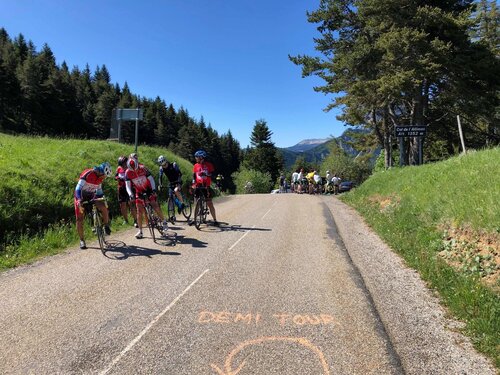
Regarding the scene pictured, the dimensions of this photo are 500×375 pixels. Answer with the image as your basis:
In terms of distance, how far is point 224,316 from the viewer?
203 inches

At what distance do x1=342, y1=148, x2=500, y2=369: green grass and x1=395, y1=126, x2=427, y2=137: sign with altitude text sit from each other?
5.75 meters

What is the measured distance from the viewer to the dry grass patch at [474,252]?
6031 millimetres

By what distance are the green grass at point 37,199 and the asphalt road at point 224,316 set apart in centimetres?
100

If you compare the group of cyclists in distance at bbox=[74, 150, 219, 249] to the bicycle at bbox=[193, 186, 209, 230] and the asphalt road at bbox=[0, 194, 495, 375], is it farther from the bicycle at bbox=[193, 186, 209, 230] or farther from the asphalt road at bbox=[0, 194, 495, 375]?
the asphalt road at bbox=[0, 194, 495, 375]

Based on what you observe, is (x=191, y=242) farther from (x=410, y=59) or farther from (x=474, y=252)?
(x=410, y=59)

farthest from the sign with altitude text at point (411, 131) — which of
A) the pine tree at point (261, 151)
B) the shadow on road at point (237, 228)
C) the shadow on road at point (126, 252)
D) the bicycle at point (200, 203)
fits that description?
the pine tree at point (261, 151)

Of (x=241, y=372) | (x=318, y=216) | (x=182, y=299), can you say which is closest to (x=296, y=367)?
(x=241, y=372)

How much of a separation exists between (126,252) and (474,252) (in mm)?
7324

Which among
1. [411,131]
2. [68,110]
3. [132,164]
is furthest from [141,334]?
[68,110]

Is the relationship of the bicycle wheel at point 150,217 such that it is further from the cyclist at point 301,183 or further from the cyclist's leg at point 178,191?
the cyclist at point 301,183

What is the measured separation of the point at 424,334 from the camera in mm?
→ 4676

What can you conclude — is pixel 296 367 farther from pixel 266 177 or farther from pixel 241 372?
pixel 266 177

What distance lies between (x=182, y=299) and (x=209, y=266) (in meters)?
1.80

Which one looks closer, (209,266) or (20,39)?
(209,266)
